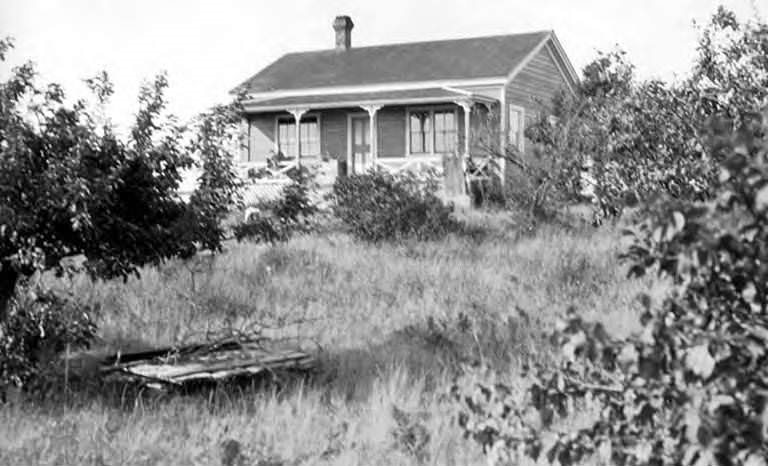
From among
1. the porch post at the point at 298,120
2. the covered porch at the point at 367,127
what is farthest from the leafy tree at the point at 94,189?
the porch post at the point at 298,120

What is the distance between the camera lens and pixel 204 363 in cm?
712

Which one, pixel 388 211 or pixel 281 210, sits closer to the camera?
pixel 281 210

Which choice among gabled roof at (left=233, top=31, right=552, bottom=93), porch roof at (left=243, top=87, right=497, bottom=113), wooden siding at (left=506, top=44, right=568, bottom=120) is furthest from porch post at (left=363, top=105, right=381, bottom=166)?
wooden siding at (left=506, top=44, right=568, bottom=120)

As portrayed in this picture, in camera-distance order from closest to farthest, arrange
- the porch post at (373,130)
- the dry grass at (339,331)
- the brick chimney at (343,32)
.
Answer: the dry grass at (339,331), the porch post at (373,130), the brick chimney at (343,32)

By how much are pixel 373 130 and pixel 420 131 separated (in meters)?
1.47

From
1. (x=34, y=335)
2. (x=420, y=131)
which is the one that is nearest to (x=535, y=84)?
(x=420, y=131)

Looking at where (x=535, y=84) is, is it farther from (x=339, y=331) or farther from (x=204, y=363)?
(x=204, y=363)

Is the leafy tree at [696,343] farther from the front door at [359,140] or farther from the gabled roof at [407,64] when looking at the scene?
the front door at [359,140]

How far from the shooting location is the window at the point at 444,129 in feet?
91.5

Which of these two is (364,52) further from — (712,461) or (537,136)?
(712,461)

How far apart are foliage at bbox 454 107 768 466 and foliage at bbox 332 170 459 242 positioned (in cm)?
1146

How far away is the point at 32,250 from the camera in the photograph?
6.58 meters

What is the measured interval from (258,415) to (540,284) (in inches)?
198

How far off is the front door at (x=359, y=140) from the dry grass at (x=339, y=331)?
1460 cm
